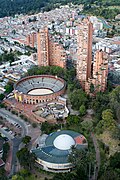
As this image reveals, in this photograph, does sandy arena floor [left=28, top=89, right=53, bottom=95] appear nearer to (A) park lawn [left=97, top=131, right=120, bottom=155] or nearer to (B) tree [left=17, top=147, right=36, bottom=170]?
(A) park lawn [left=97, top=131, right=120, bottom=155]

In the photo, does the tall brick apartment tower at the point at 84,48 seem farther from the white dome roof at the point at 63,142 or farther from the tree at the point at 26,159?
the tree at the point at 26,159

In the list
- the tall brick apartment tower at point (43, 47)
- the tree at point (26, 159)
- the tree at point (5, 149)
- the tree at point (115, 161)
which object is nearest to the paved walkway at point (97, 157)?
the tree at point (115, 161)

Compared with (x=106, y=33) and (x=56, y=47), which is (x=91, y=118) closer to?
(x=56, y=47)

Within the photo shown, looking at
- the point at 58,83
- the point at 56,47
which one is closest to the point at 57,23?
the point at 56,47

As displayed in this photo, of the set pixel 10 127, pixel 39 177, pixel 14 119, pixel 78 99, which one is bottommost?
pixel 39 177

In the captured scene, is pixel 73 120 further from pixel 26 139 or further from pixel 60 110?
pixel 26 139

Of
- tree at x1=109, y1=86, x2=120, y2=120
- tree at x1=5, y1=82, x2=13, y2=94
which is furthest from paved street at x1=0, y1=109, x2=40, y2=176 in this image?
tree at x1=109, y1=86, x2=120, y2=120

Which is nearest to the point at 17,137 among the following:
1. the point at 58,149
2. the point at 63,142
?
the point at 58,149
